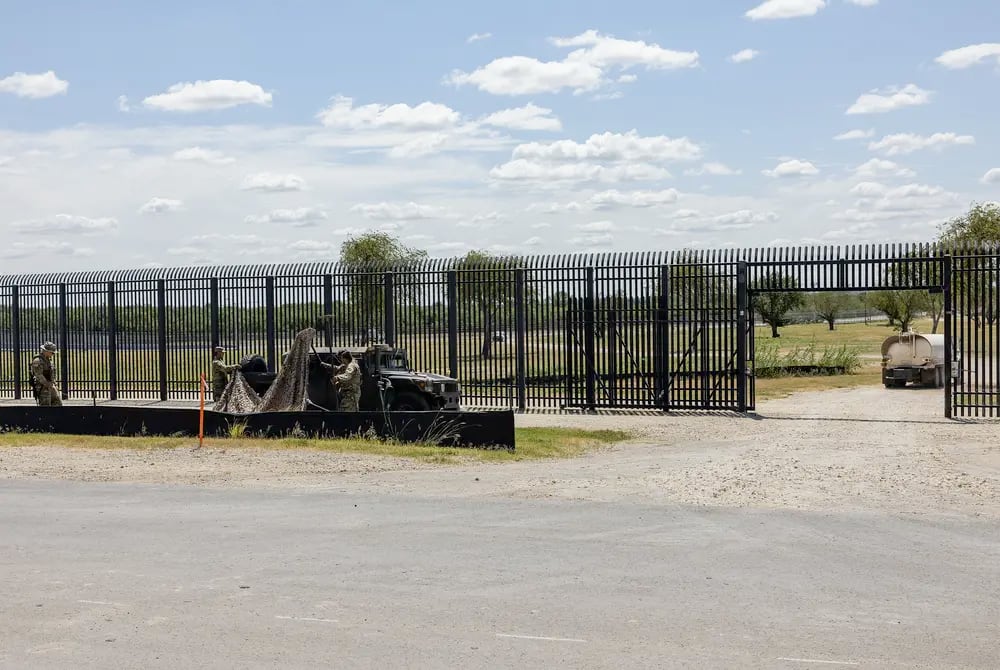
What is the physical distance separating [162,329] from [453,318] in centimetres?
758

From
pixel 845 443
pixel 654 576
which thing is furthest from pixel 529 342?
pixel 654 576

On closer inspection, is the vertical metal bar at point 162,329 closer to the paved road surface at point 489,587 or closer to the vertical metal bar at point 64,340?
the vertical metal bar at point 64,340

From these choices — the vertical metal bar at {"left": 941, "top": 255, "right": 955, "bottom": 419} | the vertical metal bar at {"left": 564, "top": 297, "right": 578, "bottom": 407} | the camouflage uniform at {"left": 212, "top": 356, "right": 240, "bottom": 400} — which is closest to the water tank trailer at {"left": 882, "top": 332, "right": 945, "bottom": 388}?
the vertical metal bar at {"left": 941, "top": 255, "right": 955, "bottom": 419}

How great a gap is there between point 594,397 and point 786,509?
463 inches

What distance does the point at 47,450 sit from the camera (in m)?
16.6

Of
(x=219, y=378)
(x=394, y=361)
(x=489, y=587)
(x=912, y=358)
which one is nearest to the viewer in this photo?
(x=489, y=587)

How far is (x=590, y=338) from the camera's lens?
22.5 m

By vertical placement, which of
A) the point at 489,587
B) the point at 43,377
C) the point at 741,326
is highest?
the point at 741,326

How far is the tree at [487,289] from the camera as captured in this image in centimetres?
2328

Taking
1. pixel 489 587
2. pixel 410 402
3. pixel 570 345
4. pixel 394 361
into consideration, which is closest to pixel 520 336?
pixel 570 345

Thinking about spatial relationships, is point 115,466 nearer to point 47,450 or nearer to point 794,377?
point 47,450

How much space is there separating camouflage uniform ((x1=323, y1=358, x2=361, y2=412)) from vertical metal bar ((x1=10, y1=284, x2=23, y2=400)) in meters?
13.5

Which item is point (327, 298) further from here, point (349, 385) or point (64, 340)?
point (64, 340)

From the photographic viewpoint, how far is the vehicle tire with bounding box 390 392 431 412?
64.3ft
